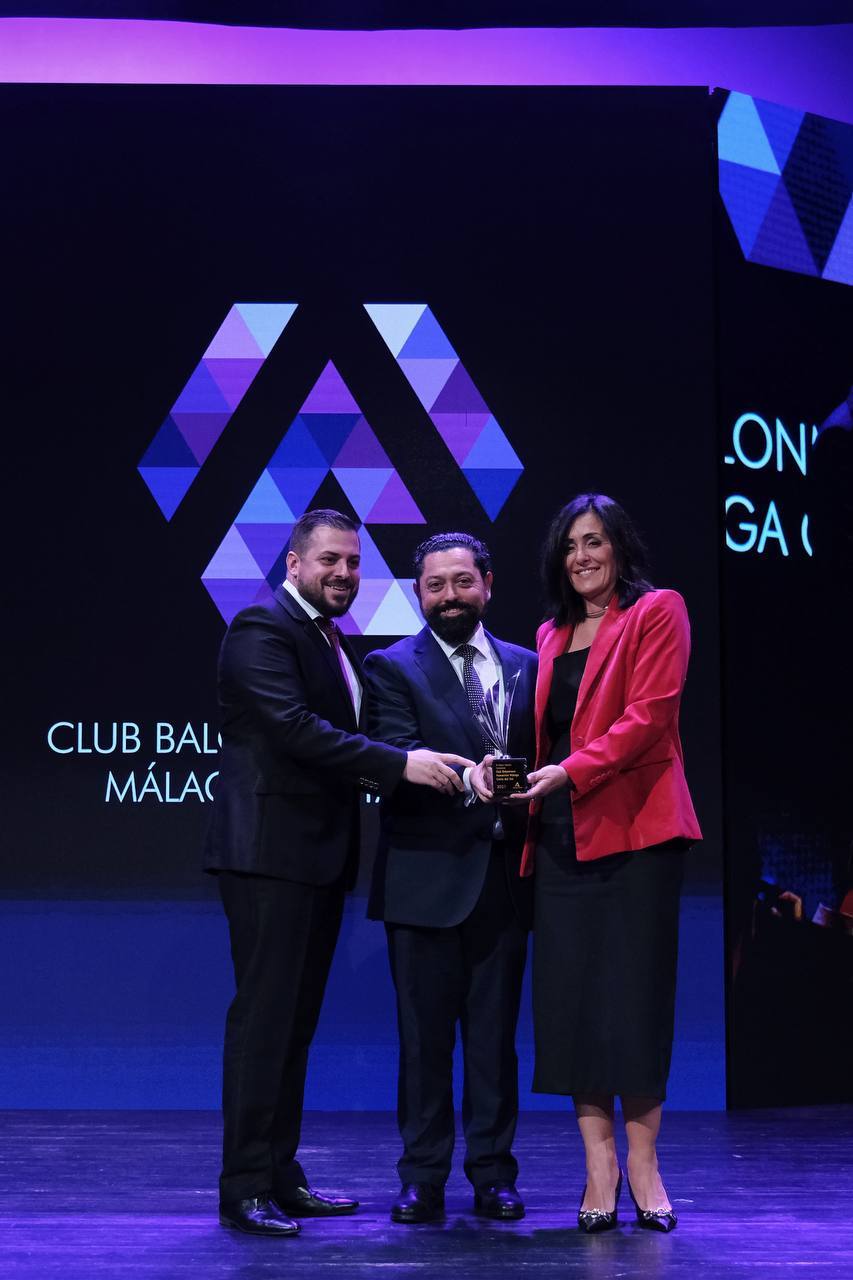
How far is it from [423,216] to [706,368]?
3.88 feet

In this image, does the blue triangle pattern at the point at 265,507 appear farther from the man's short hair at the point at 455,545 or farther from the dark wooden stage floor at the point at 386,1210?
the dark wooden stage floor at the point at 386,1210

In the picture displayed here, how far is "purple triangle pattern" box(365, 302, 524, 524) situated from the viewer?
4922 mm

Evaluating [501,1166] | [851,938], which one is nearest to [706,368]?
[851,938]

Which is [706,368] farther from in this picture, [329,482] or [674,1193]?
[674,1193]

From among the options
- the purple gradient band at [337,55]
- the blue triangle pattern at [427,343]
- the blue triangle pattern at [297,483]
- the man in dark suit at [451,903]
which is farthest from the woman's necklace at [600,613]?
the purple gradient band at [337,55]

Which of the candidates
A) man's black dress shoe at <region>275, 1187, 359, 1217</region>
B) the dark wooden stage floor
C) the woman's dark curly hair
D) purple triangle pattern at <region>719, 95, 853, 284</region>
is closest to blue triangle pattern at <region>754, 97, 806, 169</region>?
purple triangle pattern at <region>719, 95, 853, 284</region>

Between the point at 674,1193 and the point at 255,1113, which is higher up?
the point at 255,1113

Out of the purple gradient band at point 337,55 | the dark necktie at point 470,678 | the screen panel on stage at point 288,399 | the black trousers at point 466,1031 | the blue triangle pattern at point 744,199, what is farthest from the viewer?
the purple gradient band at point 337,55

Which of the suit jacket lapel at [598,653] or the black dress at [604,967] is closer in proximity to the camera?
the black dress at [604,967]

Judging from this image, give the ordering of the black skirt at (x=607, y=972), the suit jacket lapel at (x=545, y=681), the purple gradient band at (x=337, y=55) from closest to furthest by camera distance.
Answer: the black skirt at (x=607, y=972) < the suit jacket lapel at (x=545, y=681) < the purple gradient band at (x=337, y=55)

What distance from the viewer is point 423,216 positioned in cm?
497

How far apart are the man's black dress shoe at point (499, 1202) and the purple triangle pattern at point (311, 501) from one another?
2120 mm

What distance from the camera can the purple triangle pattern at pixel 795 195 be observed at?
504 cm

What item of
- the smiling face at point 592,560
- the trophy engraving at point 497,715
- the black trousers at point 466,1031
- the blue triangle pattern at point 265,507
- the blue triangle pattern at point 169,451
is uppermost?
the blue triangle pattern at point 169,451
